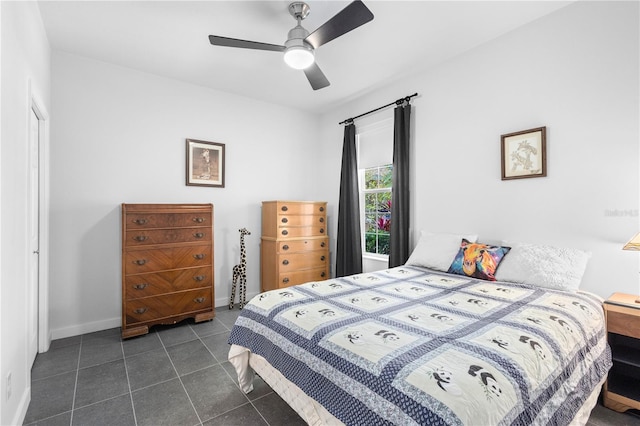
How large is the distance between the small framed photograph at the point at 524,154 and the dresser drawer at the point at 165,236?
3101 mm

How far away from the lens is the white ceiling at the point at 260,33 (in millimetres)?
2336

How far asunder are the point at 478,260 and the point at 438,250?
0.40 metres

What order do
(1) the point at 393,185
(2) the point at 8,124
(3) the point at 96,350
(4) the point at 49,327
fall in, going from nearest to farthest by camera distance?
(2) the point at 8,124 → (3) the point at 96,350 → (4) the point at 49,327 → (1) the point at 393,185

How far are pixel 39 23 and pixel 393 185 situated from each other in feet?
11.7

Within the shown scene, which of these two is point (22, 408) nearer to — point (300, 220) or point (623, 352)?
point (300, 220)

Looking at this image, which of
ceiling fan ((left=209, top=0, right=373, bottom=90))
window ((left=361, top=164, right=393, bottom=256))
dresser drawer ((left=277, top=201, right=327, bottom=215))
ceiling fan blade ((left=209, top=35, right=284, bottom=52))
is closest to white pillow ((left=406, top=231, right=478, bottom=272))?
window ((left=361, top=164, right=393, bottom=256))

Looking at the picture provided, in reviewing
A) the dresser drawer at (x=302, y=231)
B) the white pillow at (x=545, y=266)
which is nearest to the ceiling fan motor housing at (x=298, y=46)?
the dresser drawer at (x=302, y=231)

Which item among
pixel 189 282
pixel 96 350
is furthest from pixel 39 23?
pixel 96 350

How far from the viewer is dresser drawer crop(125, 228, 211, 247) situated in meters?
2.96

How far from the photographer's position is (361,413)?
44.9 inches

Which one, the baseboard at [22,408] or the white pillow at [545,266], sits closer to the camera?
the baseboard at [22,408]

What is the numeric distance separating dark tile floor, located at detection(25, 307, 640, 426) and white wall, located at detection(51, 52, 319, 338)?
A: 63 cm

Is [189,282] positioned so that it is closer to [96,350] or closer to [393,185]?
[96,350]

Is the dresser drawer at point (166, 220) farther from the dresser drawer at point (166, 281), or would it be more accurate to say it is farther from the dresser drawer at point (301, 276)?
the dresser drawer at point (301, 276)
